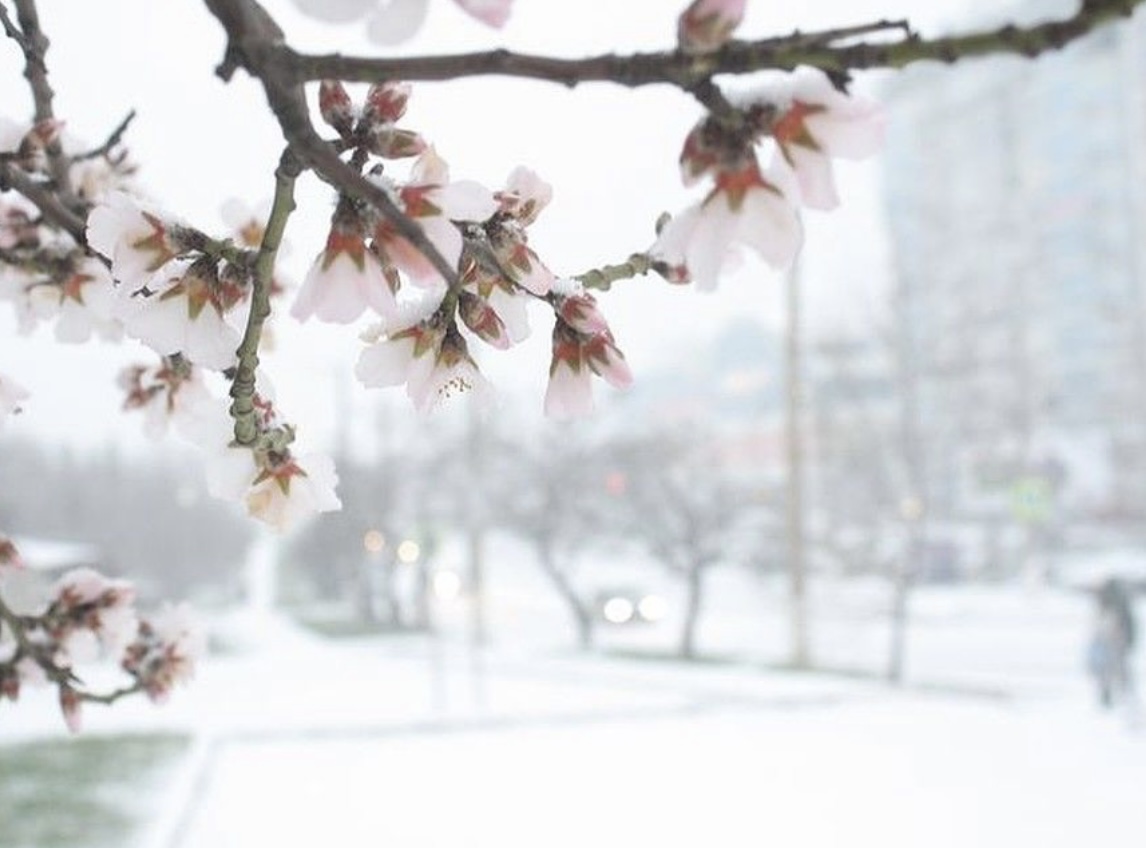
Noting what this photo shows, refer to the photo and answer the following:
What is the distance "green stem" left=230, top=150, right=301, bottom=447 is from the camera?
2.91 ft

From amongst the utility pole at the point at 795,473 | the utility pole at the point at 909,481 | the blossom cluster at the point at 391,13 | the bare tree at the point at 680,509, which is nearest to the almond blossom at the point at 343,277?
the blossom cluster at the point at 391,13

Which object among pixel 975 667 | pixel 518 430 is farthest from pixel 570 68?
pixel 518 430

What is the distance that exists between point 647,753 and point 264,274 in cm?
799

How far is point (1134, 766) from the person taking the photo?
7.80 metres

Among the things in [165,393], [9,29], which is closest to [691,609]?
[165,393]

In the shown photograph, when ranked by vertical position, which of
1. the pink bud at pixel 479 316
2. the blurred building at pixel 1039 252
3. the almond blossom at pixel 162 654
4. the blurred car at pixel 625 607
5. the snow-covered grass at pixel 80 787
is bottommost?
the snow-covered grass at pixel 80 787

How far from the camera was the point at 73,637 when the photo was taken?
1919 millimetres

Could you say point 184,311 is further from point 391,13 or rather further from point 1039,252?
point 1039,252

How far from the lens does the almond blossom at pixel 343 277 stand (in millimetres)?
930

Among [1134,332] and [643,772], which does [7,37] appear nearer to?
[643,772]

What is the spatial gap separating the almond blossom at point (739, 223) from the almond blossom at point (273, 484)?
1.61 feet

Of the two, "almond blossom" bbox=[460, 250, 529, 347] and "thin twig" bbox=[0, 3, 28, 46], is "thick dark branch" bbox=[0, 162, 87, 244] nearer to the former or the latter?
"thin twig" bbox=[0, 3, 28, 46]

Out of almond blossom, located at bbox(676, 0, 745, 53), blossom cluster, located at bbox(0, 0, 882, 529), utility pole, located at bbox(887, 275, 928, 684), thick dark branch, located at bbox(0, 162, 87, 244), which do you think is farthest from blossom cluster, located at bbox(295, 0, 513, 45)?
utility pole, located at bbox(887, 275, 928, 684)

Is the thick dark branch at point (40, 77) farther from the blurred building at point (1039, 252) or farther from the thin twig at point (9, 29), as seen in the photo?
the blurred building at point (1039, 252)
